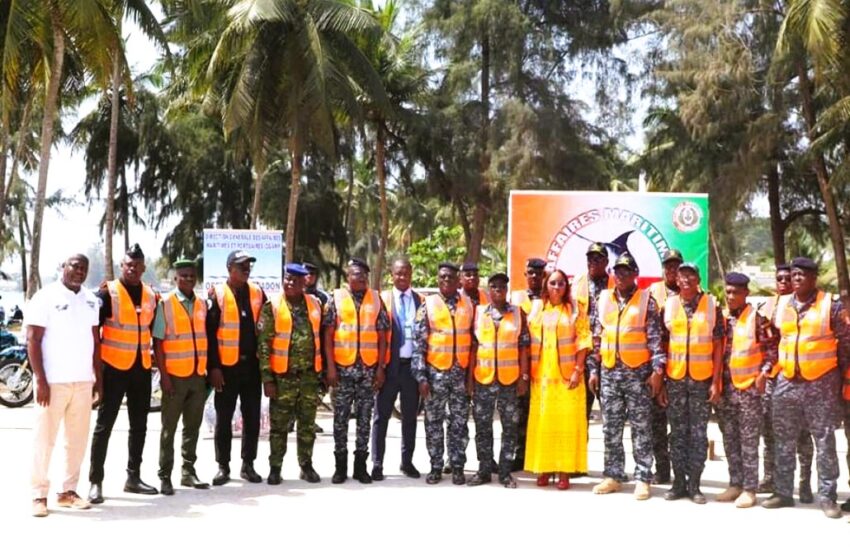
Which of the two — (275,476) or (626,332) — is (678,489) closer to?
(626,332)

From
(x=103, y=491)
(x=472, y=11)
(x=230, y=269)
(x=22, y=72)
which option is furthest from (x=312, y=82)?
(x=103, y=491)

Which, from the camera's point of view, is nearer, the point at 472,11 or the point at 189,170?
the point at 472,11

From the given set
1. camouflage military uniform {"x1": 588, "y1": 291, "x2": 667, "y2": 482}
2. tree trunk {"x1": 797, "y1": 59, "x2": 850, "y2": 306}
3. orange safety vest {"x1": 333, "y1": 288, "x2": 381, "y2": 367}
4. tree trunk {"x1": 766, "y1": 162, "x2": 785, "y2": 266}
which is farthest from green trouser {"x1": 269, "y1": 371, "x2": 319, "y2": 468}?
tree trunk {"x1": 766, "y1": 162, "x2": 785, "y2": 266}

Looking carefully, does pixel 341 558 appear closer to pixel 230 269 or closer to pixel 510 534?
pixel 510 534

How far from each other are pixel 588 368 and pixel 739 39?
17287 millimetres

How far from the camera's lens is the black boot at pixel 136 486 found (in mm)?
7613

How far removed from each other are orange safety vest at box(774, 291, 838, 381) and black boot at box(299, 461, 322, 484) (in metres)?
3.93

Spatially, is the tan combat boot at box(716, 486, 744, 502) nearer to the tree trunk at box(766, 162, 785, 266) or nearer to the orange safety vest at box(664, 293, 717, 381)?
the orange safety vest at box(664, 293, 717, 381)

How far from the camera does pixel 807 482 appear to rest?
24.8 feet

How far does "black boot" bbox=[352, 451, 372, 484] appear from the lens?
8.22 m

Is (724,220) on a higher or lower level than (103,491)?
higher

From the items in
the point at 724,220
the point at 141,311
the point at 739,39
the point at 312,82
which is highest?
the point at 739,39

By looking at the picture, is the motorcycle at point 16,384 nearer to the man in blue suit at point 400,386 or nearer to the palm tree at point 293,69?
the palm tree at point 293,69

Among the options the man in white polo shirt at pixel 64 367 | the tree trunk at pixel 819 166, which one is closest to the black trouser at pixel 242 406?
the man in white polo shirt at pixel 64 367
